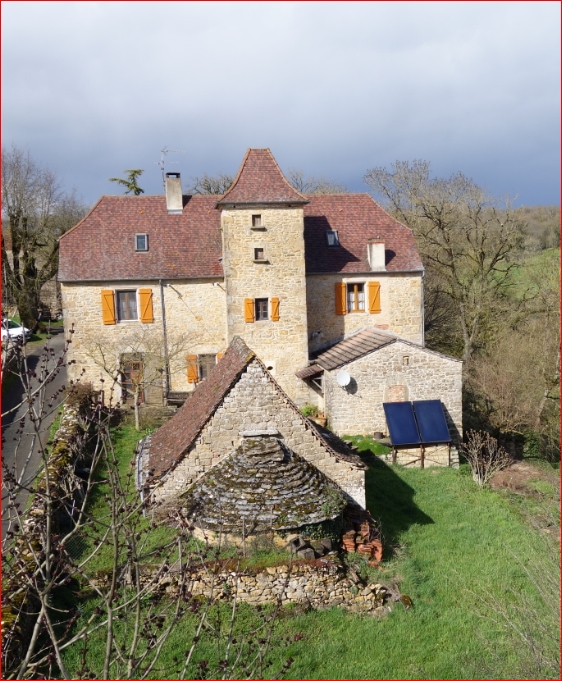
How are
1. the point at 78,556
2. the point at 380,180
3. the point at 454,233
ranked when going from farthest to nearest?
the point at 380,180 < the point at 454,233 < the point at 78,556

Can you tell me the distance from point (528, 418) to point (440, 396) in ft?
16.3

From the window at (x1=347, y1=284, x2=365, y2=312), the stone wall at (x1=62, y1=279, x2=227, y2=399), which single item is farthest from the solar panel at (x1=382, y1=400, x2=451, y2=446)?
the stone wall at (x1=62, y1=279, x2=227, y2=399)

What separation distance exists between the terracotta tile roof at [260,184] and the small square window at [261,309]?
3.82m

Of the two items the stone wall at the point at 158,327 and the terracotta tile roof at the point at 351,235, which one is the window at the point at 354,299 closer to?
the terracotta tile roof at the point at 351,235

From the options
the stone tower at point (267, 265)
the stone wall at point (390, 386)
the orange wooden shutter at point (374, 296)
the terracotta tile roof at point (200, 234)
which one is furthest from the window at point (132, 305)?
the orange wooden shutter at point (374, 296)

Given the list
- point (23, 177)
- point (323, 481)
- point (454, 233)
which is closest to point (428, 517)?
point (323, 481)

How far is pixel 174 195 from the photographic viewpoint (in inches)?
899

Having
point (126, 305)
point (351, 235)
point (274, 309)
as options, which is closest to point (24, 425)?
point (274, 309)

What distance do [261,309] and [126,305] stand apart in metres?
5.48

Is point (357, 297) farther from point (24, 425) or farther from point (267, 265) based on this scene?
point (24, 425)

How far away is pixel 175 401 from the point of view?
20984mm

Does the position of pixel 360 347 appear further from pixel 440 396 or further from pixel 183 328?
pixel 183 328

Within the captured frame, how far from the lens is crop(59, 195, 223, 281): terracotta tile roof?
21016mm

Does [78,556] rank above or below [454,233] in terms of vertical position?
below
